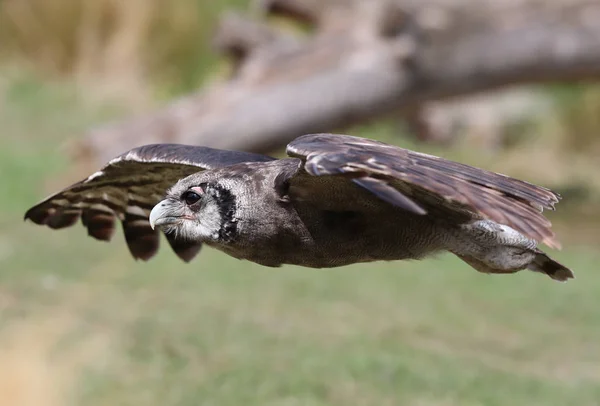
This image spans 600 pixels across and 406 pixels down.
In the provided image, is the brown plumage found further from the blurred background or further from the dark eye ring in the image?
the blurred background

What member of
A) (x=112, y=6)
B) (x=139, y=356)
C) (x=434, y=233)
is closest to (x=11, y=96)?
(x=112, y=6)

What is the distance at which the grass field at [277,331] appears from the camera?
23.3 feet

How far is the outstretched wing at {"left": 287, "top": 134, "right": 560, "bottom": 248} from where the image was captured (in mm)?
3945

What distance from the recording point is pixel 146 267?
9.70m

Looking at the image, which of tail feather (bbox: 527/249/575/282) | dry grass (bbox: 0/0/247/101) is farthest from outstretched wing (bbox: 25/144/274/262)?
dry grass (bbox: 0/0/247/101)

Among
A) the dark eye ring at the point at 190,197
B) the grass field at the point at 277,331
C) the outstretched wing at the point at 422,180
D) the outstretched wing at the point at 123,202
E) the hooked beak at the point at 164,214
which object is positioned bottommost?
the grass field at the point at 277,331

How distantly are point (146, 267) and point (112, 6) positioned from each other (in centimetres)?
782

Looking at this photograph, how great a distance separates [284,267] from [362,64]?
7.40ft

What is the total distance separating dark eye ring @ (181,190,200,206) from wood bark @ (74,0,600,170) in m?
6.22

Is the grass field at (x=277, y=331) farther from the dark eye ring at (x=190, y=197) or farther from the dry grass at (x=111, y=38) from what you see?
the dry grass at (x=111, y=38)

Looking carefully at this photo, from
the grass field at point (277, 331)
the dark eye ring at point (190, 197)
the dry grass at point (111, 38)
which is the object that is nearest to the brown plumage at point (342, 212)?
the dark eye ring at point (190, 197)

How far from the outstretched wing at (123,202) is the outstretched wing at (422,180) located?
49.8 inches

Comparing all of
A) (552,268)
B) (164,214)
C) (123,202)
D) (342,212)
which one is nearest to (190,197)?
(164,214)

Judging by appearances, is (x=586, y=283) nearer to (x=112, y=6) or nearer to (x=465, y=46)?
(x=465, y=46)
